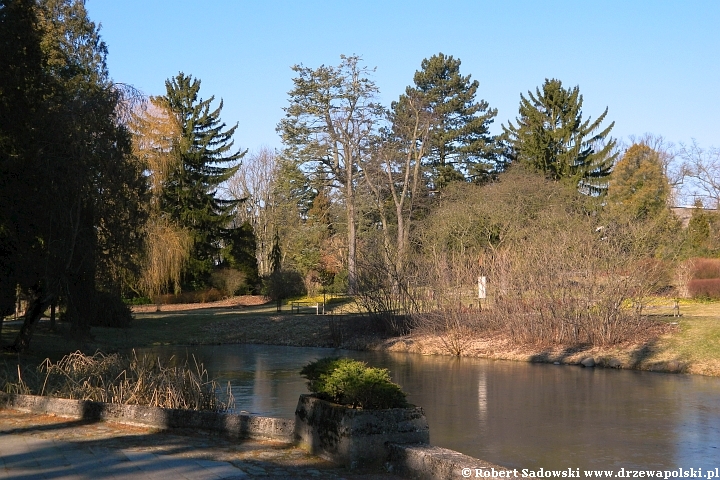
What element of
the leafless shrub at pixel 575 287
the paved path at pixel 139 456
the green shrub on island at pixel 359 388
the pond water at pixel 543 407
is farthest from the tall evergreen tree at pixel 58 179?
the green shrub on island at pixel 359 388

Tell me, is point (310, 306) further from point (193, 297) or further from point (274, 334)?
point (274, 334)

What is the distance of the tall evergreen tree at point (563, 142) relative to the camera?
5293 centimetres

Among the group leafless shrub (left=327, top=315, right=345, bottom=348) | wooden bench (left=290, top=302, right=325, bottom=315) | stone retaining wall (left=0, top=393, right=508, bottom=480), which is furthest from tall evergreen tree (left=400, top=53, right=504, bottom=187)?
stone retaining wall (left=0, top=393, right=508, bottom=480)

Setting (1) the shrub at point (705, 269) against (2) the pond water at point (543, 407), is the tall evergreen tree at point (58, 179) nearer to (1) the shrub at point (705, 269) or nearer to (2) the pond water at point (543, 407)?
(2) the pond water at point (543, 407)

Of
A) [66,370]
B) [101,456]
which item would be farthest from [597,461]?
[66,370]

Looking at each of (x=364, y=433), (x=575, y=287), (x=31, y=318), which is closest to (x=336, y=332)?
(x=575, y=287)

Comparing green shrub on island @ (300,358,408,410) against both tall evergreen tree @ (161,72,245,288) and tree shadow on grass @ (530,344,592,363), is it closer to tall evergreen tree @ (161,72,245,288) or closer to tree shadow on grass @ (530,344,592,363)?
tree shadow on grass @ (530,344,592,363)

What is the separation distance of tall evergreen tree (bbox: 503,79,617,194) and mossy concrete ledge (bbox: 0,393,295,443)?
4545 centimetres

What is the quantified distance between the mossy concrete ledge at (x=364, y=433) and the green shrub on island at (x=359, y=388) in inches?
4.7

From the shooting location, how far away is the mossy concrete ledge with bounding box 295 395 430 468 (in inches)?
274

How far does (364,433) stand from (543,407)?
914 cm

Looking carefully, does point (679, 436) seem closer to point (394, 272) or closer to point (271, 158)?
point (394, 272)

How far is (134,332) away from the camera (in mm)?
31547

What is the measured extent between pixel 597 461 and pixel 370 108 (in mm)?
37080
